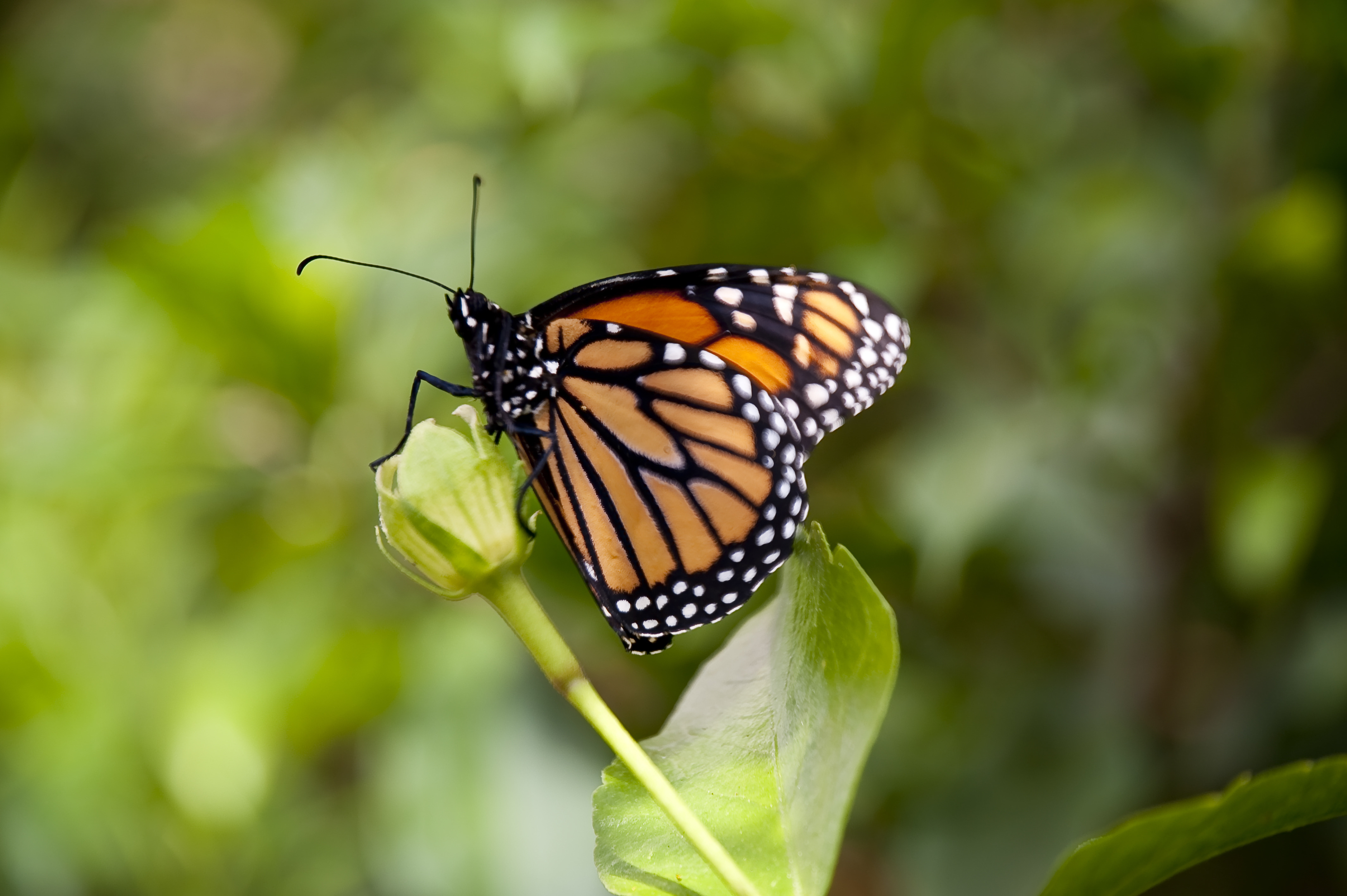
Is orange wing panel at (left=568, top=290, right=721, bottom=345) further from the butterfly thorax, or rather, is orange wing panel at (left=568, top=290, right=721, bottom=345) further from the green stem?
the green stem

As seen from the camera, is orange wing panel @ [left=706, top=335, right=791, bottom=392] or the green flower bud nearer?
the green flower bud

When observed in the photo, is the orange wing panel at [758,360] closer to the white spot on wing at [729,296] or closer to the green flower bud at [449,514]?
the white spot on wing at [729,296]

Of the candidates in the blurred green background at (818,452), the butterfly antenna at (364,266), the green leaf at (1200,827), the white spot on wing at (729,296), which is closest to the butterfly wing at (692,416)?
the white spot on wing at (729,296)

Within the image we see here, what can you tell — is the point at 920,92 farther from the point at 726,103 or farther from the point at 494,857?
the point at 494,857

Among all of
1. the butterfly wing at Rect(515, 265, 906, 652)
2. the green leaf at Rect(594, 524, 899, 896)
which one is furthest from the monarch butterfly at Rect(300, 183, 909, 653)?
the green leaf at Rect(594, 524, 899, 896)

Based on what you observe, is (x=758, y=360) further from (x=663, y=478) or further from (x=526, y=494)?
(x=526, y=494)

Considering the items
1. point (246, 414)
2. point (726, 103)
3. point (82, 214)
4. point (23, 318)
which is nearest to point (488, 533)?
point (726, 103)

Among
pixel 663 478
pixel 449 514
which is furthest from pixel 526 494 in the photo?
pixel 663 478
